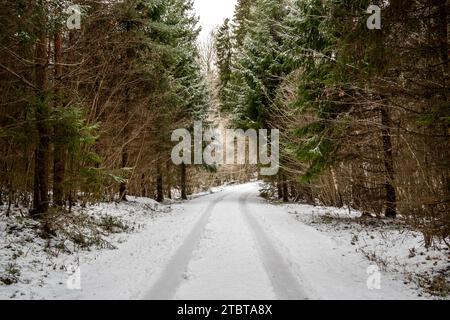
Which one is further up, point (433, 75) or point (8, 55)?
point (8, 55)

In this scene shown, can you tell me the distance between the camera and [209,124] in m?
29.9

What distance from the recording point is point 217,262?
8000 millimetres

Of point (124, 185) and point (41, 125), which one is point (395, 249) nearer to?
point (41, 125)

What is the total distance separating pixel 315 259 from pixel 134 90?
1498cm

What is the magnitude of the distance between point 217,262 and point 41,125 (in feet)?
17.8

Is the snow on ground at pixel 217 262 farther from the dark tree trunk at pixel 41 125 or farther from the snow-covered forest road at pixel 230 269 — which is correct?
the dark tree trunk at pixel 41 125

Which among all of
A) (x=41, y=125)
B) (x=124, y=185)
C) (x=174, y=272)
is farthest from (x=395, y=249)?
(x=124, y=185)

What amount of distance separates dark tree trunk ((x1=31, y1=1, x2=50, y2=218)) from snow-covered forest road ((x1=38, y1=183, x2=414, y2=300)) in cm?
242

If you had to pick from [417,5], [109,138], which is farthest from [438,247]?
[109,138]

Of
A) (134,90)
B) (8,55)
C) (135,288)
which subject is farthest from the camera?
(134,90)

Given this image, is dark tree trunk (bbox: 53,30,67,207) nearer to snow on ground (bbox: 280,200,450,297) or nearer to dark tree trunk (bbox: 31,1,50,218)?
dark tree trunk (bbox: 31,1,50,218)

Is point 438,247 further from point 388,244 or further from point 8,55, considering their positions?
point 8,55

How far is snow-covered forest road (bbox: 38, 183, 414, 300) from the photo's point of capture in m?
5.96

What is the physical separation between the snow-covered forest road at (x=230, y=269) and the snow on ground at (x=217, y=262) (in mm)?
19
